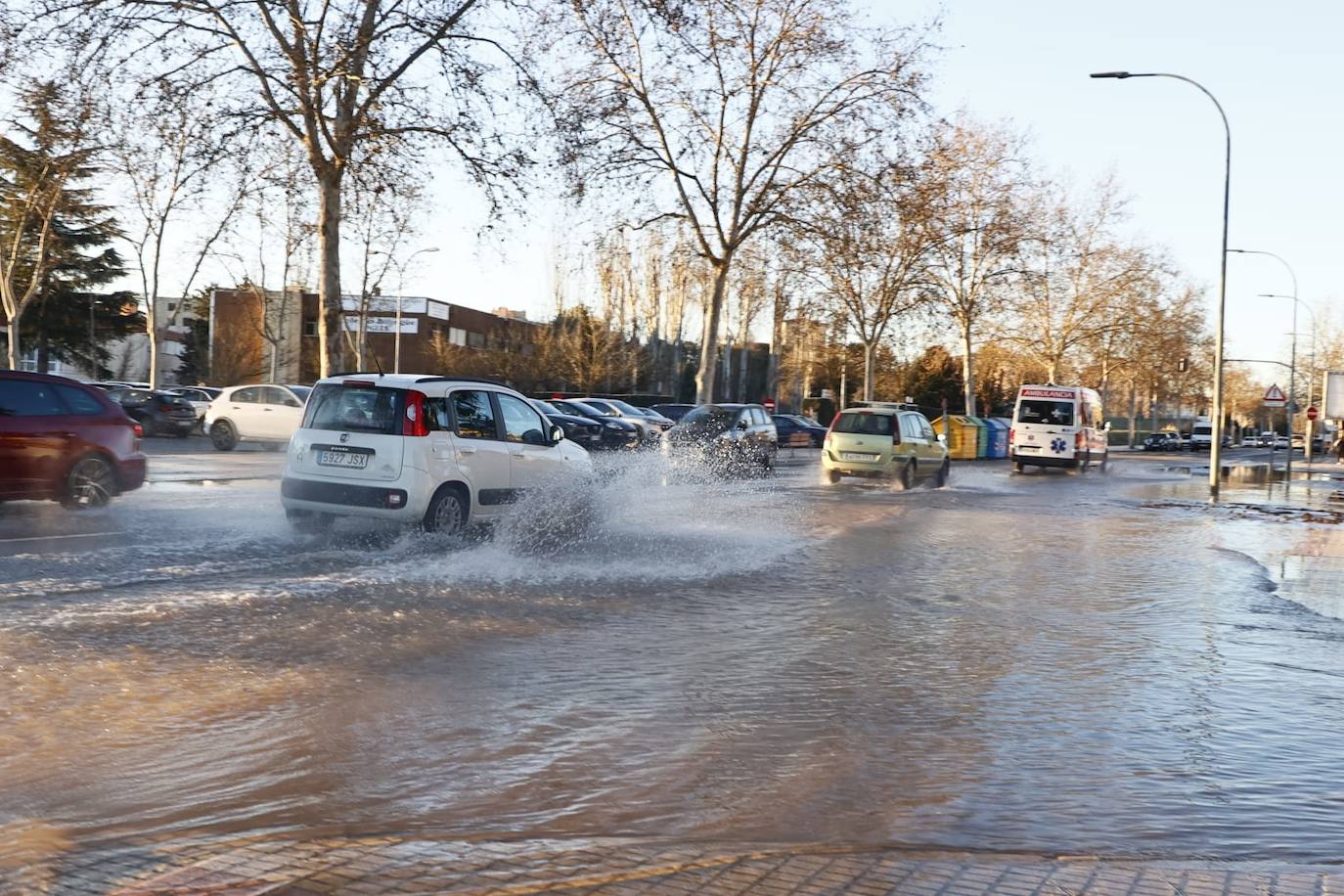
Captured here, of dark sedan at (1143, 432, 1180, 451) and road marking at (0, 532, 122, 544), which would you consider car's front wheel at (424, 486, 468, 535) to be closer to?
road marking at (0, 532, 122, 544)

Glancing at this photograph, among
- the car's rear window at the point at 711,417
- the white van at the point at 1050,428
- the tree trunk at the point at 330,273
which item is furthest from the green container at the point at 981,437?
the tree trunk at the point at 330,273

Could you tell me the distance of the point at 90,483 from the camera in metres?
14.7

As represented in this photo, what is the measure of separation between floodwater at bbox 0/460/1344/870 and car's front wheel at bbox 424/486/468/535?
37cm

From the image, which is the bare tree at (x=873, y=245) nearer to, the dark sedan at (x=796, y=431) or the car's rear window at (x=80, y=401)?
the dark sedan at (x=796, y=431)

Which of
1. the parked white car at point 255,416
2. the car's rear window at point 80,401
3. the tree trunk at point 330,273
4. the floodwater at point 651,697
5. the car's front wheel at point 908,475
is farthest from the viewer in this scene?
the parked white car at point 255,416

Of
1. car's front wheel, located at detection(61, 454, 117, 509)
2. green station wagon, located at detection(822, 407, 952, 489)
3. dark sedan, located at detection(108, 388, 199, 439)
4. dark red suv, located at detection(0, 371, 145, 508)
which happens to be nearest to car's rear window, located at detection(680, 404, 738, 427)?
green station wagon, located at detection(822, 407, 952, 489)

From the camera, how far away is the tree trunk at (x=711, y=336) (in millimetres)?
42250

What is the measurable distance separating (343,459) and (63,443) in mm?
4280

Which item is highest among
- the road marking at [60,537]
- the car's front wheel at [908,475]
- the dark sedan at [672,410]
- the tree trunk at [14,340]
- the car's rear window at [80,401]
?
the tree trunk at [14,340]

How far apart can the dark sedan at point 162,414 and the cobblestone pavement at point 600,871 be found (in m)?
35.4

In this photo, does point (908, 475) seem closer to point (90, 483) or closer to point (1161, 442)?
point (90, 483)

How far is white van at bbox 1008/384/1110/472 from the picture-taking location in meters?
37.8

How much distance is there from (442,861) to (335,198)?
22.0m

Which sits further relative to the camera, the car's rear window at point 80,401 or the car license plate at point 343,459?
the car's rear window at point 80,401
